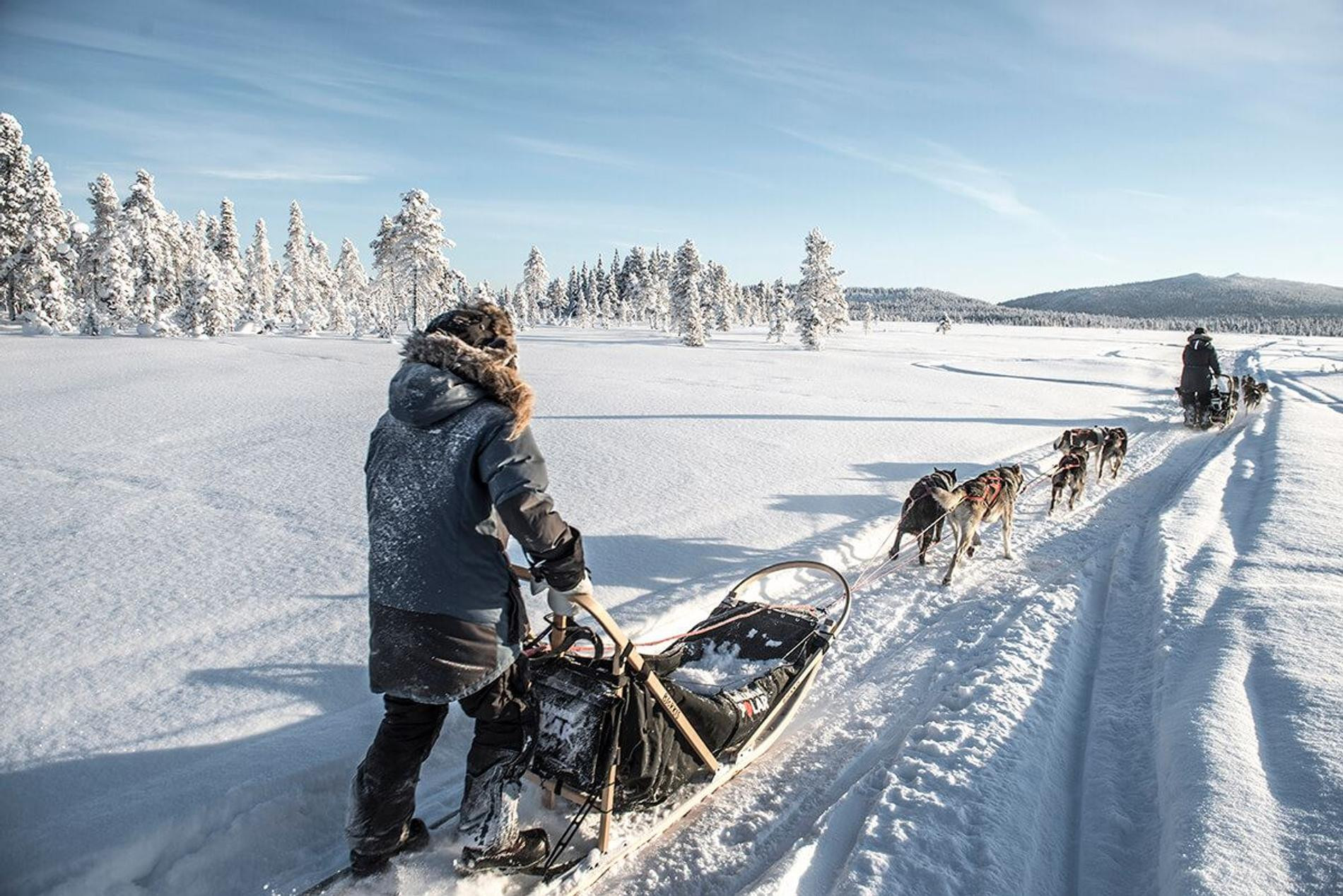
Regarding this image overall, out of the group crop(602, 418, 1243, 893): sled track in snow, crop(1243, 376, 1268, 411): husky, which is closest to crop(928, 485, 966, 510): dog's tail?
crop(602, 418, 1243, 893): sled track in snow

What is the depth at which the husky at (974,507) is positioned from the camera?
5836 mm

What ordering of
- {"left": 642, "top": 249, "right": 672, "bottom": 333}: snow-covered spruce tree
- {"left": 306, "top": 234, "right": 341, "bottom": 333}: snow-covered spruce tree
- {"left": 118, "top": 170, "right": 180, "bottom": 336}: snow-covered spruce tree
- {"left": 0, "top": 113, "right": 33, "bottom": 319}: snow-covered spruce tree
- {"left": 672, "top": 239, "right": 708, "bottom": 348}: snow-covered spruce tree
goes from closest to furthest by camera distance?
{"left": 0, "top": 113, "right": 33, "bottom": 319}: snow-covered spruce tree < {"left": 118, "top": 170, "right": 180, "bottom": 336}: snow-covered spruce tree < {"left": 672, "top": 239, "right": 708, "bottom": 348}: snow-covered spruce tree < {"left": 306, "top": 234, "right": 341, "bottom": 333}: snow-covered spruce tree < {"left": 642, "top": 249, "right": 672, "bottom": 333}: snow-covered spruce tree

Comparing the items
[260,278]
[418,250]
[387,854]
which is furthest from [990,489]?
[260,278]

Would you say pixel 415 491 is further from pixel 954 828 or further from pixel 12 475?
pixel 12 475

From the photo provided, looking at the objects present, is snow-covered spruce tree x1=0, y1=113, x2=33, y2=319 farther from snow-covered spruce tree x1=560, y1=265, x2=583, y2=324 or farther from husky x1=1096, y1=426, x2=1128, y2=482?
snow-covered spruce tree x1=560, y1=265, x2=583, y2=324

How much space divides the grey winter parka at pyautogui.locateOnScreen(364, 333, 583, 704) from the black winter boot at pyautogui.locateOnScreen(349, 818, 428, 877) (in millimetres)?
716

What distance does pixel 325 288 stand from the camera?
61094 millimetres

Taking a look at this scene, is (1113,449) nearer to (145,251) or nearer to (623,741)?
(623,741)

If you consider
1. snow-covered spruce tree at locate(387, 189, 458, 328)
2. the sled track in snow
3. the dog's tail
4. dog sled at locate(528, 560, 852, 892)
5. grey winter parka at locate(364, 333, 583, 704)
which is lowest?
the sled track in snow

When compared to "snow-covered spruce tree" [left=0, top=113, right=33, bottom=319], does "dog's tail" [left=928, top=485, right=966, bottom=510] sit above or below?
below

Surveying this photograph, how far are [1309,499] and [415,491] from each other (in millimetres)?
9587

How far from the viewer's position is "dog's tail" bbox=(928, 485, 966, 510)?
19.0 feet

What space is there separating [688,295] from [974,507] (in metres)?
42.3

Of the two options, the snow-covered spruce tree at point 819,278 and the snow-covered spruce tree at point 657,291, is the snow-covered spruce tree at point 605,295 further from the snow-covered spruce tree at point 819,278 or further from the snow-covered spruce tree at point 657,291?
the snow-covered spruce tree at point 819,278
